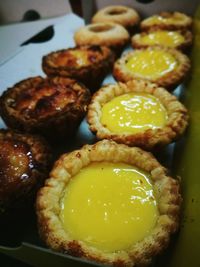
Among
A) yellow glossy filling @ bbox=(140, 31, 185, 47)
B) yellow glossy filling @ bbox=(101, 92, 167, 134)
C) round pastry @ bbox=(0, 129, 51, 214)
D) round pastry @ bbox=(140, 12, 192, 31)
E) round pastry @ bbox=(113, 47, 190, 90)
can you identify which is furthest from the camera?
round pastry @ bbox=(140, 12, 192, 31)

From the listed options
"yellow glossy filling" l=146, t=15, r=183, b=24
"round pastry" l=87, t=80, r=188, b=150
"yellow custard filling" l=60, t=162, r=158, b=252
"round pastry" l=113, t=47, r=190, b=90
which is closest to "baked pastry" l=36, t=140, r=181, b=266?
"yellow custard filling" l=60, t=162, r=158, b=252

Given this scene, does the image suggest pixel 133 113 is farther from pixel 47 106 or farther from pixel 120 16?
pixel 120 16

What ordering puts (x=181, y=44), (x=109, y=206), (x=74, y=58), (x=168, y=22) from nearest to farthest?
(x=109, y=206) < (x=74, y=58) < (x=181, y=44) < (x=168, y=22)

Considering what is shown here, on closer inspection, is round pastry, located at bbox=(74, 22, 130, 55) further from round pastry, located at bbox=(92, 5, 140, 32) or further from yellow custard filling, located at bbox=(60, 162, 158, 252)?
yellow custard filling, located at bbox=(60, 162, 158, 252)

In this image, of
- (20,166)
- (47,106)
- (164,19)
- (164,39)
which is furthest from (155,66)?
(20,166)

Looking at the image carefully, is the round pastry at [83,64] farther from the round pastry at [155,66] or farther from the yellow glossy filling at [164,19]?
the yellow glossy filling at [164,19]

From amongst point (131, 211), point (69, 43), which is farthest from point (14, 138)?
point (69, 43)
